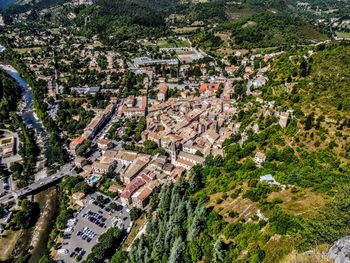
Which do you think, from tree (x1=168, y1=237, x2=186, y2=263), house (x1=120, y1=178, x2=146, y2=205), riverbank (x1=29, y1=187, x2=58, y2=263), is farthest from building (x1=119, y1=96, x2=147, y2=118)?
tree (x1=168, y1=237, x2=186, y2=263)

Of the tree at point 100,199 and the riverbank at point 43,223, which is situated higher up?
the tree at point 100,199

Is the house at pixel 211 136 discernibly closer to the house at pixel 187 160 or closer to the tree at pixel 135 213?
the house at pixel 187 160

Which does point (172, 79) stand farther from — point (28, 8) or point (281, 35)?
point (28, 8)

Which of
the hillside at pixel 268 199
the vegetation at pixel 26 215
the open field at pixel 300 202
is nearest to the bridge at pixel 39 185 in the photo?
the vegetation at pixel 26 215

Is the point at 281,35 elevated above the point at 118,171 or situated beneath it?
elevated above

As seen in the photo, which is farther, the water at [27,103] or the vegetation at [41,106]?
the water at [27,103]

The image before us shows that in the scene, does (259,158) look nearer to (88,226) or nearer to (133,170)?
(133,170)

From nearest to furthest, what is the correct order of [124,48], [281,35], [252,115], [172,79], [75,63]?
1. [252,115]
2. [172,79]
3. [75,63]
4. [281,35]
5. [124,48]

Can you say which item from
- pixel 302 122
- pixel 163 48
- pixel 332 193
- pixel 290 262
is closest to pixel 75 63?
pixel 163 48
